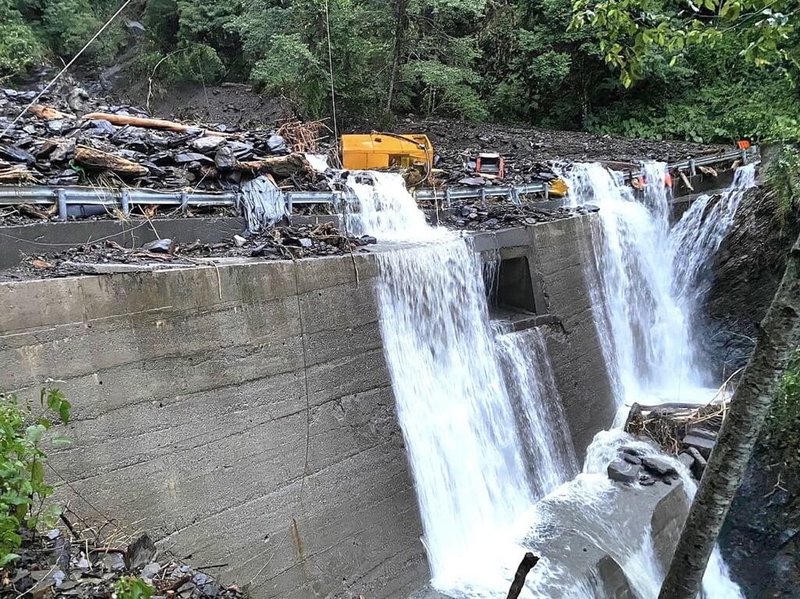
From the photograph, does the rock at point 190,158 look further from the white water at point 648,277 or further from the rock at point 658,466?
the rock at point 658,466

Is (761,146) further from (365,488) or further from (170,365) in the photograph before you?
(170,365)

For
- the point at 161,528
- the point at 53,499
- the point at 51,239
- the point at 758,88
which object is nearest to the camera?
the point at 53,499

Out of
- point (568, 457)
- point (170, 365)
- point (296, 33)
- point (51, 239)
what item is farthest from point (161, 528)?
point (296, 33)

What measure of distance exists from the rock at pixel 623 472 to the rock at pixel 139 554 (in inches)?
244

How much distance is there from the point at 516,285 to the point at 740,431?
19.9 ft

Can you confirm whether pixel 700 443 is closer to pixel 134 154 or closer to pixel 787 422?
pixel 787 422

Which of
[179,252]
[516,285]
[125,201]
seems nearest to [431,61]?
[516,285]

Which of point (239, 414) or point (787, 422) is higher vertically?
point (239, 414)

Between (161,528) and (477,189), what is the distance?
753 centimetres

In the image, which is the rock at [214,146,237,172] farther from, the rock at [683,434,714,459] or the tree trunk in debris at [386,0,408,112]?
the tree trunk in debris at [386,0,408,112]

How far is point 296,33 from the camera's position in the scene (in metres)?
15.0

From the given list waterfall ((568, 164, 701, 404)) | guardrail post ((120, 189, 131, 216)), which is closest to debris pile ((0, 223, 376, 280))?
guardrail post ((120, 189, 131, 216))

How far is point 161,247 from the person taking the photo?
6.16 m

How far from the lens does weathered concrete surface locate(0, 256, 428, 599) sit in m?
4.62
